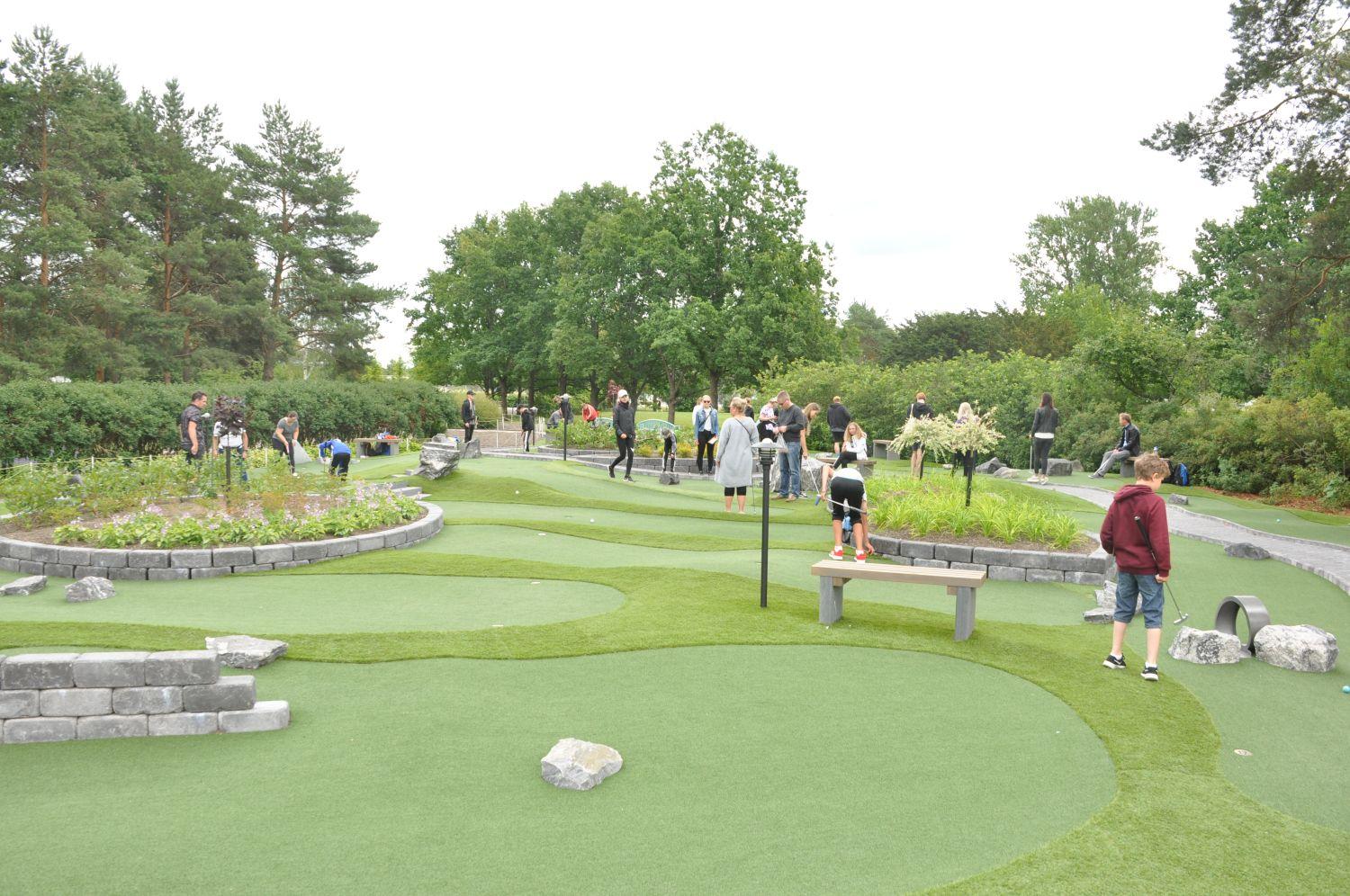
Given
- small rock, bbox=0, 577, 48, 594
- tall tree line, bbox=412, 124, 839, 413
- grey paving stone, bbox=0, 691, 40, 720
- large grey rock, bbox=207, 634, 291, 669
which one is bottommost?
small rock, bbox=0, 577, 48, 594

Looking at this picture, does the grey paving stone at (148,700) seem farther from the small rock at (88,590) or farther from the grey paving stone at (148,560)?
the grey paving stone at (148,560)

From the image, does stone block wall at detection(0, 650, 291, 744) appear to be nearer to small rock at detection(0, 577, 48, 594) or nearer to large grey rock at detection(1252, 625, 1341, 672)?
small rock at detection(0, 577, 48, 594)

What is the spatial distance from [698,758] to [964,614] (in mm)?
3133

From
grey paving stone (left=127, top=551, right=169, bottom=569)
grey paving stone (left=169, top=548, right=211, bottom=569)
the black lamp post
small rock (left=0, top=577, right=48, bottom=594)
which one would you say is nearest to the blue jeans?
the black lamp post

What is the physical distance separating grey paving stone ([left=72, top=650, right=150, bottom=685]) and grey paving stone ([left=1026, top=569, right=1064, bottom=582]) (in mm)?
8360

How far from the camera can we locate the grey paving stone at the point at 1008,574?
32.1 feet

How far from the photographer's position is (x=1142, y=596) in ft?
20.0

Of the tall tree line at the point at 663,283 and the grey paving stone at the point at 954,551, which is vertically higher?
the tall tree line at the point at 663,283

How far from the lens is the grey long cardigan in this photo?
486 inches

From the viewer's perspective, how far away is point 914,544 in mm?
10453

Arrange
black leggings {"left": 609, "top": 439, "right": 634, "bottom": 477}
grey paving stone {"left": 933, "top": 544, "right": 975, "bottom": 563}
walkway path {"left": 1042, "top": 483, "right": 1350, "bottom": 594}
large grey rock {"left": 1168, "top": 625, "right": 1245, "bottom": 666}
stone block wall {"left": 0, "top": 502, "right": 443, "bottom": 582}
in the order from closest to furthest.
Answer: large grey rock {"left": 1168, "top": 625, "right": 1245, "bottom": 666} < stone block wall {"left": 0, "top": 502, "right": 443, "bottom": 582} < grey paving stone {"left": 933, "top": 544, "right": 975, "bottom": 563} < walkway path {"left": 1042, "top": 483, "right": 1350, "bottom": 594} < black leggings {"left": 609, "top": 439, "right": 634, "bottom": 477}

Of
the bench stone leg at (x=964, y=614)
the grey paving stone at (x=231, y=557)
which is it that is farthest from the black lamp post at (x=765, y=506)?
the grey paving stone at (x=231, y=557)

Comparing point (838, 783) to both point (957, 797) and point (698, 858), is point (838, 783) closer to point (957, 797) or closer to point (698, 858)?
point (957, 797)

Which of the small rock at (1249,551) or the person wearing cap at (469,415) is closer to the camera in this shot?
the small rock at (1249,551)
